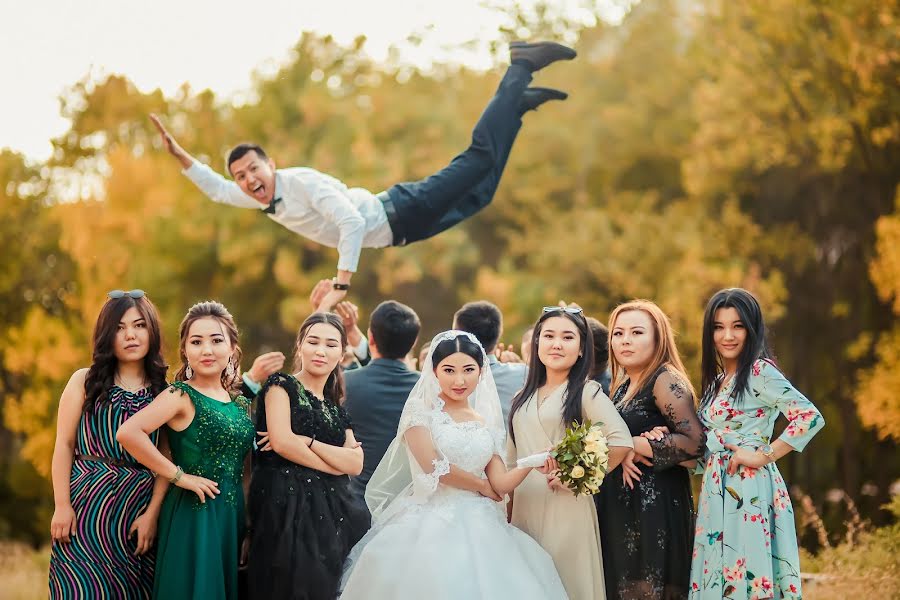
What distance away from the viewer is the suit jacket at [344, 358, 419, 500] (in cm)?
577

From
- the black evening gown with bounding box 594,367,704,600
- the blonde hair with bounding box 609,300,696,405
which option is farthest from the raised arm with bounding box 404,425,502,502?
the blonde hair with bounding box 609,300,696,405

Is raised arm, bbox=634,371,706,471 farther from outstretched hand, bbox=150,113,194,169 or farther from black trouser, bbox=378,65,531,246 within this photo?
outstretched hand, bbox=150,113,194,169

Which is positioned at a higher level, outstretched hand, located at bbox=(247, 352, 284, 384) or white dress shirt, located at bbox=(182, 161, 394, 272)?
white dress shirt, located at bbox=(182, 161, 394, 272)

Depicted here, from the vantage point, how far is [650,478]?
5.00m

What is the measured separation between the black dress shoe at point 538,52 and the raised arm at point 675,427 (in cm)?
307

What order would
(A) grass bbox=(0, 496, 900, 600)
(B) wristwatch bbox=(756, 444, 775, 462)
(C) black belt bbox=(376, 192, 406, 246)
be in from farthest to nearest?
1. (A) grass bbox=(0, 496, 900, 600)
2. (C) black belt bbox=(376, 192, 406, 246)
3. (B) wristwatch bbox=(756, 444, 775, 462)

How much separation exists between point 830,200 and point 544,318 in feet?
46.8

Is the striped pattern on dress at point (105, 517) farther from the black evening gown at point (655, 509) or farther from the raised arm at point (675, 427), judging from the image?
the raised arm at point (675, 427)

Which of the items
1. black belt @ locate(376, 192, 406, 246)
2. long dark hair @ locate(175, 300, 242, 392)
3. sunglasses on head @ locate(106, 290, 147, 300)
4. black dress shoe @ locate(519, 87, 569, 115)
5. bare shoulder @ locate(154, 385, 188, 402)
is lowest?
bare shoulder @ locate(154, 385, 188, 402)

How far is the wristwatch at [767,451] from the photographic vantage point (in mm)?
4875

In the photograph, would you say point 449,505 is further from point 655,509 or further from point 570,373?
point 655,509

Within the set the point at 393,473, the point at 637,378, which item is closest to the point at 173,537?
the point at 393,473

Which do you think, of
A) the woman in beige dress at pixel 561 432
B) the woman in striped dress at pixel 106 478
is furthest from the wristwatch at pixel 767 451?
the woman in striped dress at pixel 106 478

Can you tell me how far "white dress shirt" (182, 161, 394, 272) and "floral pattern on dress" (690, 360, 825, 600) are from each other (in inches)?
107
